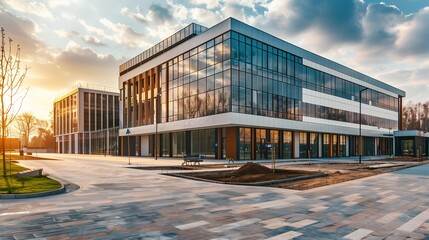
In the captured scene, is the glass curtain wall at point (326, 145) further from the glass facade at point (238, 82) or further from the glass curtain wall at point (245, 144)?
the glass curtain wall at point (245, 144)

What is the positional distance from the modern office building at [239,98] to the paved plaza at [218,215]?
58.4 ft

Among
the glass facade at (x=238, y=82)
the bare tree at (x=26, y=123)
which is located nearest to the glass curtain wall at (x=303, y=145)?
the glass facade at (x=238, y=82)

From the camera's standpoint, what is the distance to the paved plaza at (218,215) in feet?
23.1

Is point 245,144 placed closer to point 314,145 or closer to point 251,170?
point 314,145

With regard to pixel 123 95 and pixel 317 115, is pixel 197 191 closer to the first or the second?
pixel 317 115

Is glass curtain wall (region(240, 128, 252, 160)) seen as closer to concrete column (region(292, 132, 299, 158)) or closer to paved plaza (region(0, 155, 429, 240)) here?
concrete column (region(292, 132, 299, 158))

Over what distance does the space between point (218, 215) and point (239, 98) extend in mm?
30843

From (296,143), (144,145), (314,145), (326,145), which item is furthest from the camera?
(144,145)

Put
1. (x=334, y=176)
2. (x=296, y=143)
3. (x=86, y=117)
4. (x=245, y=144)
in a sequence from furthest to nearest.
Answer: (x=86, y=117) < (x=296, y=143) < (x=245, y=144) < (x=334, y=176)

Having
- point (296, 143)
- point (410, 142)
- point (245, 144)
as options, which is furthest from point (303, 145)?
point (410, 142)

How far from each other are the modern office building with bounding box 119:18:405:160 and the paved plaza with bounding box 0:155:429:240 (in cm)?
1780

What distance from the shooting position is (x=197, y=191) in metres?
13.2

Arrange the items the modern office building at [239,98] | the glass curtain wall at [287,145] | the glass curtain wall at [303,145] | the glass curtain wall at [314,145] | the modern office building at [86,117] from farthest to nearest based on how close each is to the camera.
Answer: the modern office building at [86,117] < the glass curtain wall at [314,145] < the glass curtain wall at [303,145] < the glass curtain wall at [287,145] < the modern office building at [239,98]

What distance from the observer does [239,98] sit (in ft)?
128
